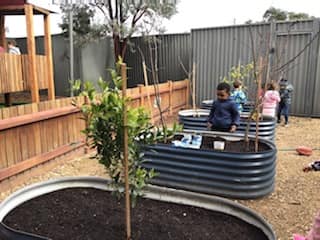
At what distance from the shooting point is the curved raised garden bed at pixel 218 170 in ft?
11.7

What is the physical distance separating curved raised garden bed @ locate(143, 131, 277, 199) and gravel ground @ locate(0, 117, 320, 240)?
0.20 m

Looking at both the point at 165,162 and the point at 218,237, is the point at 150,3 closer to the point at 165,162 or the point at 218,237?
the point at 165,162

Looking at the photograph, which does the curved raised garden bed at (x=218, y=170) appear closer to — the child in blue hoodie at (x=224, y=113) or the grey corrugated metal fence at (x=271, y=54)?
the child in blue hoodie at (x=224, y=113)

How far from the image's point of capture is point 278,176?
4.52 metres

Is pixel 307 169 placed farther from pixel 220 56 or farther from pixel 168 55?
pixel 168 55

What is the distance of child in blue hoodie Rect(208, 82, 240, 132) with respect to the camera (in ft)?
15.1

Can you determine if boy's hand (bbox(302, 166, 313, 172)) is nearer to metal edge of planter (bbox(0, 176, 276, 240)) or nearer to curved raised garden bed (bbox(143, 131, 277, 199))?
curved raised garden bed (bbox(143, 131, 277, 199))

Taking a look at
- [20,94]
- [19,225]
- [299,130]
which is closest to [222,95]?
[19,225]

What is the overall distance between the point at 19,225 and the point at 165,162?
6.29ft

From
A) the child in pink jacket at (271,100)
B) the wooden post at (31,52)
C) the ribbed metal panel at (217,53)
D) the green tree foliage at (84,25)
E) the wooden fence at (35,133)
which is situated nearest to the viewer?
the wooden fence at (35,133)

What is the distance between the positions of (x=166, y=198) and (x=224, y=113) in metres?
2.23

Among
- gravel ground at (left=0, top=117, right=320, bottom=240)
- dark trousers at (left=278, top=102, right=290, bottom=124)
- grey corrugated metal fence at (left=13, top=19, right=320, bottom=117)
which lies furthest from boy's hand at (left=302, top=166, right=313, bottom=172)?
dark trousers at (left=278, top=102, right=290, bottom=124)

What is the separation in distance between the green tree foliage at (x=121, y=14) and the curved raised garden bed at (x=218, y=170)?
905 centimetres

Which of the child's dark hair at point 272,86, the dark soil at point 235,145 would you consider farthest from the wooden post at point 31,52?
the child's dark hair at point 272,86
